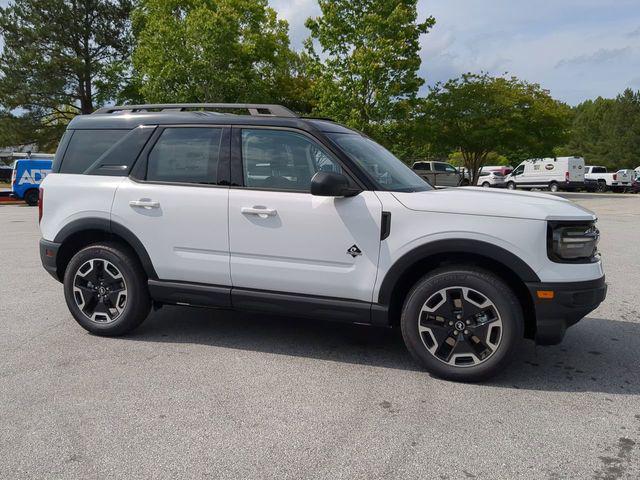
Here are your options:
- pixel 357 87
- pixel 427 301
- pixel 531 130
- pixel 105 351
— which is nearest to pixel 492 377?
pixel 427 301

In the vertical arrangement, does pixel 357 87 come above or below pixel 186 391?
above

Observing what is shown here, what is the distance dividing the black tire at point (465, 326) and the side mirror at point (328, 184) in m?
0.85

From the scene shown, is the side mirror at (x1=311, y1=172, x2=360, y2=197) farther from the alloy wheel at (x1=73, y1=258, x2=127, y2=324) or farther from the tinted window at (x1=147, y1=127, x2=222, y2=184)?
the alloy wheel at (x1=73, y1=258, x2=127, y2=324)

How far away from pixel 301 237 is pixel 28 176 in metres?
22.3

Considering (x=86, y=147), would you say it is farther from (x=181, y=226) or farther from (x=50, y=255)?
(x=181, y=226)

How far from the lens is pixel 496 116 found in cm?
3297

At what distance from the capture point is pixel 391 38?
1058 inches

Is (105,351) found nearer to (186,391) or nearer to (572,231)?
(186,391)

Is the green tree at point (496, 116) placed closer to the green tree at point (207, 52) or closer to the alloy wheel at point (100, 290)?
the green tree at point (207, 52)

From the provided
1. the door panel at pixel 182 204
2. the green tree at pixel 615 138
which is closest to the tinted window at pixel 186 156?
the door panel at pixel 182 204

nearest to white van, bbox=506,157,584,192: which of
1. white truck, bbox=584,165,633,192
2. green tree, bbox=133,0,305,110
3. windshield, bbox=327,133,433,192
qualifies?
white truck, bbox=584,165,633,192

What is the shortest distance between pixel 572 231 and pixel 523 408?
1.17 metres

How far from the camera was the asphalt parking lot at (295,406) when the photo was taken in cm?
268

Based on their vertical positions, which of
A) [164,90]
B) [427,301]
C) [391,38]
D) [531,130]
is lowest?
[427,301]
